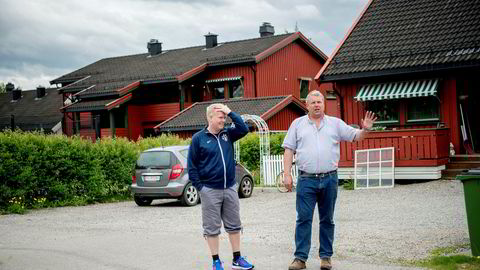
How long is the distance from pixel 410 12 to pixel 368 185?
752 cm

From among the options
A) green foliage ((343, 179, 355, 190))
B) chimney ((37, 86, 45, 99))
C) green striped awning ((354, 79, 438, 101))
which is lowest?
green foliage ((343, 179, 355, 190))

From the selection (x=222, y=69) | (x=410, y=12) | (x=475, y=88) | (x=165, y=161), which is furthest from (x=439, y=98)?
(x=222, y=69)

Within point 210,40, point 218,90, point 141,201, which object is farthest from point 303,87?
point 141,201

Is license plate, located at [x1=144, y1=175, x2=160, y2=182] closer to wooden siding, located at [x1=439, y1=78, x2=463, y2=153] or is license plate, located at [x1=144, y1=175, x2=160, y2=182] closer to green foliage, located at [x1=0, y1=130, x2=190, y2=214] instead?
green foliage, located at [x1=0, y1=130, x2=190, y2=214]

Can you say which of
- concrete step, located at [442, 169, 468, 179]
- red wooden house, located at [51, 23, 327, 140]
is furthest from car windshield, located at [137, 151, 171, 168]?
red wooden house, located at [51, 23, 327, 140]

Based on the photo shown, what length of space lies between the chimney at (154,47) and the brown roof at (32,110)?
1051 centimetres

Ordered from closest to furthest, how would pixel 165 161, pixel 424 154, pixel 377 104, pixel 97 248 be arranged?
pixel 97 248, pixel 165 161, pixel 424 154, pixel 377 104

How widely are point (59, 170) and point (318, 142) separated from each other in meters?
13.4

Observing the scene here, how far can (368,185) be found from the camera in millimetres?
20938

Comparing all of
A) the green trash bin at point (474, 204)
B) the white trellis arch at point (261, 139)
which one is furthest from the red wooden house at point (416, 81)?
the green trash bin at point (474, 204)

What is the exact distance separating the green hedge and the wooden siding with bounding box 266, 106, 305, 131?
13.6 meters

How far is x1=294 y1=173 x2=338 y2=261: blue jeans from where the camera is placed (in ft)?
26.3

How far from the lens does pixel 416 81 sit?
73.9ft

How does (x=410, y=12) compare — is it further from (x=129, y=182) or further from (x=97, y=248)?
(x=97, y=248)
